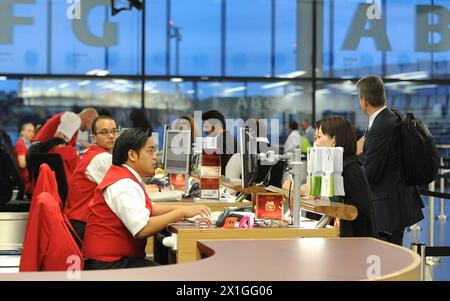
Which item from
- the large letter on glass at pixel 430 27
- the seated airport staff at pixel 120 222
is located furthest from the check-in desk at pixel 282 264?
the large letter on glass at pixel 430 27

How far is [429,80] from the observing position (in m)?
14.5

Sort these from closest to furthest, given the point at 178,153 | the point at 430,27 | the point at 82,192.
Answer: the point at 82,192 < the point at 178,153 < the point at 430,27

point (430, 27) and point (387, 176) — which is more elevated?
point (430, 27)

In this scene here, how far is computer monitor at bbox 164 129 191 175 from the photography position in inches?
230

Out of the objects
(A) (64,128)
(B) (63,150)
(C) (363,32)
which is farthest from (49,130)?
(C) (363,32)

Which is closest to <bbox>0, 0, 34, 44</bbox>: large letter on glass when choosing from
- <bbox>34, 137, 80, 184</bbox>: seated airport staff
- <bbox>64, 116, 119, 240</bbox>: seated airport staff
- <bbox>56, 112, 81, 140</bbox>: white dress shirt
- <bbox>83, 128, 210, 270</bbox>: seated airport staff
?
<bbox>56, 112, 81, 140</bbox>: white dress shirt

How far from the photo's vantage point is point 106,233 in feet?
12.0

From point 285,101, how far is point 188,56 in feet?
6.43

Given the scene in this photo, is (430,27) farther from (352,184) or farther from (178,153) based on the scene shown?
(352,184)

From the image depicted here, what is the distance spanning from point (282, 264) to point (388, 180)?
1.88m

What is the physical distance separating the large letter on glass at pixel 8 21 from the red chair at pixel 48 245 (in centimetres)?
1066

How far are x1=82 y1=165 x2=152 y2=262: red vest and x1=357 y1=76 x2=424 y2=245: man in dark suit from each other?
4.90 ft

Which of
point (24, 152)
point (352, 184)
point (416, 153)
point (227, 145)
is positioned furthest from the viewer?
point (24, 152)
